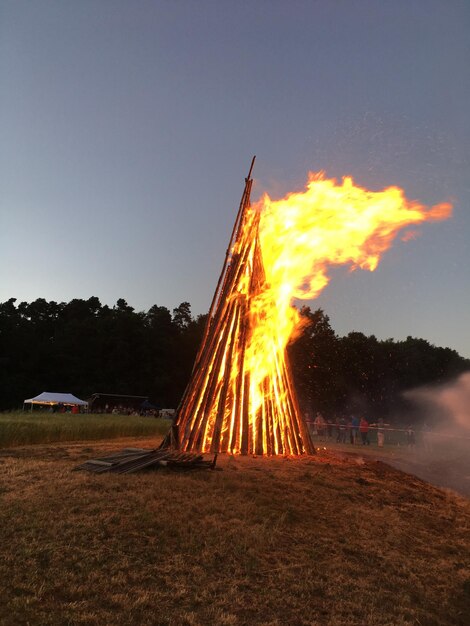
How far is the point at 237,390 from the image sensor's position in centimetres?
1059

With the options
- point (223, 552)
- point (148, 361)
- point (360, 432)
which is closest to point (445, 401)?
point (360, 432)

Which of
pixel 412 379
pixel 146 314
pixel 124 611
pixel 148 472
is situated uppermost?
pixel 146 314

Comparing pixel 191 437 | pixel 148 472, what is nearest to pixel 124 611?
pixel 148 472

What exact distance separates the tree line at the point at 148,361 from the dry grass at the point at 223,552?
1224 inches

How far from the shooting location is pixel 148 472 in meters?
7.78

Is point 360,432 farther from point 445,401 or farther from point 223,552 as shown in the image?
point 445,401

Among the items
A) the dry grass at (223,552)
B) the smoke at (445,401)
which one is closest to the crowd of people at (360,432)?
the dry grass at (223,552)

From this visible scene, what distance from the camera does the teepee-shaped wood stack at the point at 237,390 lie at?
1041cm

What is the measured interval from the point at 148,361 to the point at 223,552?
5317 centimetres

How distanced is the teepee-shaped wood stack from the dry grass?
270cm

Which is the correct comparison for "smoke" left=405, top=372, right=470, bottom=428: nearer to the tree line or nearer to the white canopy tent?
the tree line

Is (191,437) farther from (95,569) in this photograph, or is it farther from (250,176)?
(250,176)

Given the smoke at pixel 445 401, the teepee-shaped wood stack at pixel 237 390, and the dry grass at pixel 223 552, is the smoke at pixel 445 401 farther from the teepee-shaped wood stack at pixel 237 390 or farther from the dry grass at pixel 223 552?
the dry grass at pixel 223 552

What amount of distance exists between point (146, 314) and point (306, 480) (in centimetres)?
5884
